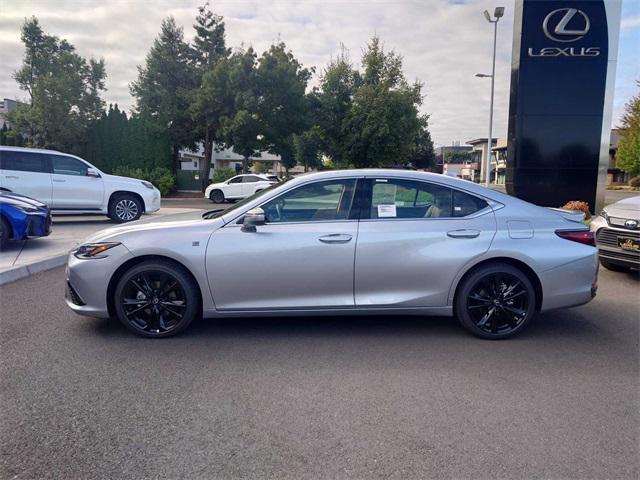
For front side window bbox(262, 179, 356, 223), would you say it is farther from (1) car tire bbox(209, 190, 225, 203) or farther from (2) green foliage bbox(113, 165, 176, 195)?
(2) green foliage bbox(113, 165, 176, 195)

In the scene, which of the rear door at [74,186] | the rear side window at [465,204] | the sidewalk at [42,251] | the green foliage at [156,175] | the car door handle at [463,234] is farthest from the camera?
the green foliage at [156,175]

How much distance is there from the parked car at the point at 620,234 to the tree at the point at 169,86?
25.8 m

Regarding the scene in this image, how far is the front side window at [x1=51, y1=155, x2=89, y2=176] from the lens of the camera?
11.6 metres

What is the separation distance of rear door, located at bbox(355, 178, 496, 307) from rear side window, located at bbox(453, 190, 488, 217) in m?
0.02

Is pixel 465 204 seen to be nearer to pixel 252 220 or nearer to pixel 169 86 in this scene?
pixel 252 220

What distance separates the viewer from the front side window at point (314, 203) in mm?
4422

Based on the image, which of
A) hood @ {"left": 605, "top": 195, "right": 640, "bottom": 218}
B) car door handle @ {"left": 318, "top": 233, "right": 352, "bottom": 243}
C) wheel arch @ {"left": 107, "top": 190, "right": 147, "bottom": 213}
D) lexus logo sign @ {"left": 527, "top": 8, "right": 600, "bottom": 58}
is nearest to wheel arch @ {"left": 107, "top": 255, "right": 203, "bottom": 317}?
car door handle @ {"left": 318, "top": 233, "right": 352, "bottom": 243}

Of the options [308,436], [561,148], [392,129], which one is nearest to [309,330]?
[308,436]

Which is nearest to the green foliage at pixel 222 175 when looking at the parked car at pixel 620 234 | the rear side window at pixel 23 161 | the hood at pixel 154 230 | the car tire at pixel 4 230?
the rear side window at pixel 23 161

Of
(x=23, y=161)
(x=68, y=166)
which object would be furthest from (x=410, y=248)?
(x=23, y=161)

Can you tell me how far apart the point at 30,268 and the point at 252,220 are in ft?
15.0

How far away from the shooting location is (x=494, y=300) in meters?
4.39

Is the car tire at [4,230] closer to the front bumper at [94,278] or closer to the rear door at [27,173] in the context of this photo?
the rear door at [27,173]

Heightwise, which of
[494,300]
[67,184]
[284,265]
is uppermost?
[67,184]
